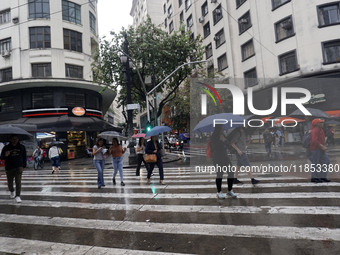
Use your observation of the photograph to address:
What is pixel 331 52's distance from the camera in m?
19.8

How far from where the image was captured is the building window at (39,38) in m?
23.5

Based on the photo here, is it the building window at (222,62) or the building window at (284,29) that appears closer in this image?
the building window at (284,29)

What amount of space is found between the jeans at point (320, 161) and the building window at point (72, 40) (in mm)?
Answer: 24357

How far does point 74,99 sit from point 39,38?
261 inches

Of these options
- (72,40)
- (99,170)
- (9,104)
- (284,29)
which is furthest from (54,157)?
(284,29)

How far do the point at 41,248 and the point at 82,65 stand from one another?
2397 centimetres

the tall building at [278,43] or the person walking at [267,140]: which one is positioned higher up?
the tall building at [278,43]

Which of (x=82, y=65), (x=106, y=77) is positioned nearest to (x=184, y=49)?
(x=106, y=77)

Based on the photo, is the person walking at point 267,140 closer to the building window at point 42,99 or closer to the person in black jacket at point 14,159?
the person in black jacket at point 14,159

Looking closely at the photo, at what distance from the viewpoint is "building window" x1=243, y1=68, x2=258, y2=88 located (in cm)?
2474

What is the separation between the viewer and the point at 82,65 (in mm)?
25109

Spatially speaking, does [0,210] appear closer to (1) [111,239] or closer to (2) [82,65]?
(1) [111,239]

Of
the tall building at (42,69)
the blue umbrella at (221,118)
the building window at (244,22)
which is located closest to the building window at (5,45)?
the tall building at (42,69)

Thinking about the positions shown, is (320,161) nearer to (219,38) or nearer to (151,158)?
(151,158)
